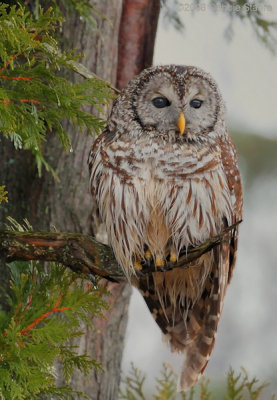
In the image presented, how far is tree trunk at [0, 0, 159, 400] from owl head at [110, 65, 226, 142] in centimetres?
67

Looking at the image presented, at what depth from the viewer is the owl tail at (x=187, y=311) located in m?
3.78

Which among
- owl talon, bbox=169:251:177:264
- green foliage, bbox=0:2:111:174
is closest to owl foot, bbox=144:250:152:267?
owl talon, bbox=169:251:177:264

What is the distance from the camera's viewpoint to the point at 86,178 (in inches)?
169

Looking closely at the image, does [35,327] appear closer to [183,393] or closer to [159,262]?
[159,262]

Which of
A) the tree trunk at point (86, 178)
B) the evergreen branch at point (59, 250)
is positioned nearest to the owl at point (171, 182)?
the evergreen branch at point (59, 250)

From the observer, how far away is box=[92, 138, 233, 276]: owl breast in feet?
11.1

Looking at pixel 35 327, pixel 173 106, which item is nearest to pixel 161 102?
pixel 173 106

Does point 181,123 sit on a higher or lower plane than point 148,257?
higher

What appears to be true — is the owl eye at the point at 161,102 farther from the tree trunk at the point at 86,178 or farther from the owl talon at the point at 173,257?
the tree trunk at the point at 86,178

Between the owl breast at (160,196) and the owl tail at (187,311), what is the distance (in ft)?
1.09

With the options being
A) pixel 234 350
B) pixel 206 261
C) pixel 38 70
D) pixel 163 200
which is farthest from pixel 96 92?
pixel 234 350

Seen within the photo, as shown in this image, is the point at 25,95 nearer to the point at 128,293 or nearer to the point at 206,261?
the point at 206,261

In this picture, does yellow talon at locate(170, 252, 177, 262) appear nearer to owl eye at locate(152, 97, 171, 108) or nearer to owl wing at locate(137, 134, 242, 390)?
owl wing at locate(137, 134, 242, 390)

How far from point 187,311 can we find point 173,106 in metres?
1.13
